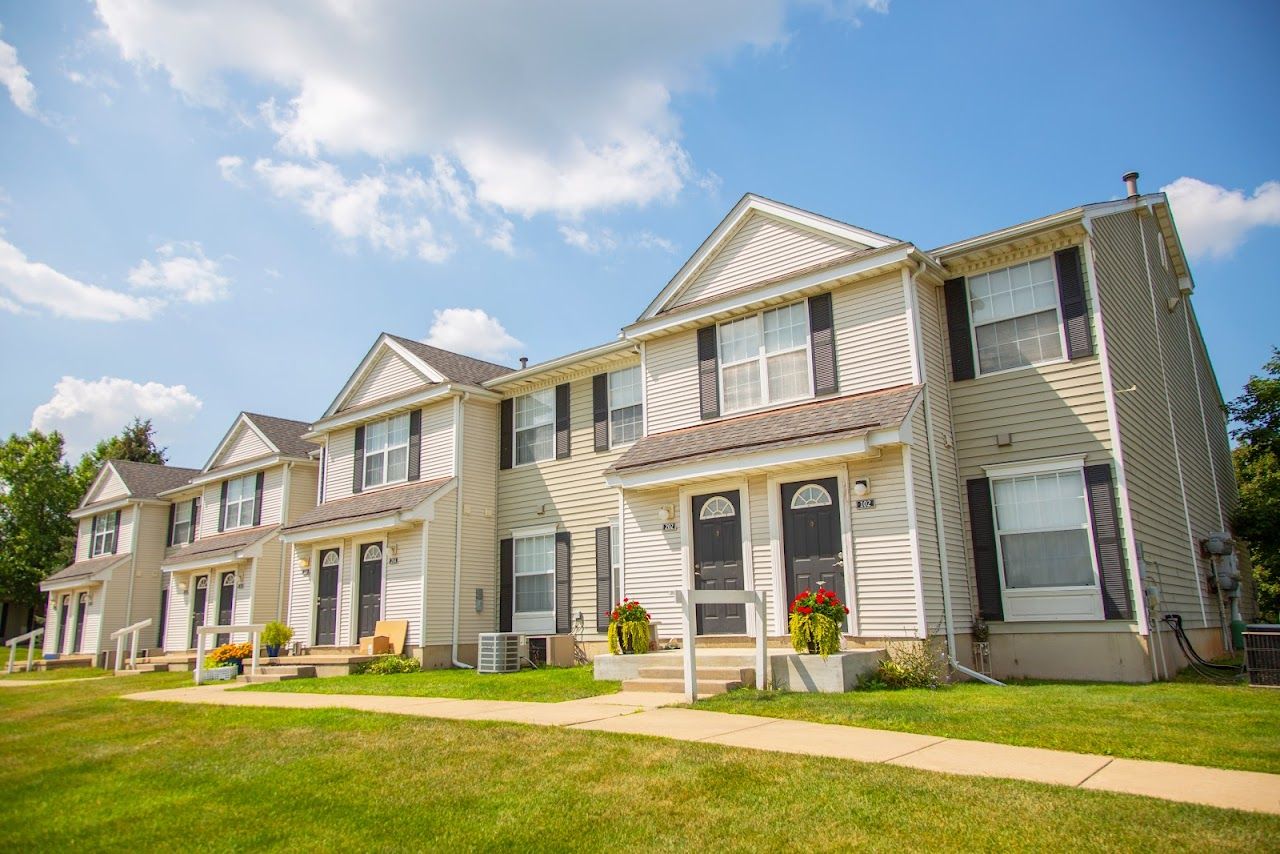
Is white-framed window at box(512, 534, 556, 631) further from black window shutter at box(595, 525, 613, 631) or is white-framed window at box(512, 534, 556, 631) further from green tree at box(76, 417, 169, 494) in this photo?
green tree at box(76, 417, 169, 494)

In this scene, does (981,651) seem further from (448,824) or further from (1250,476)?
(1250,476)

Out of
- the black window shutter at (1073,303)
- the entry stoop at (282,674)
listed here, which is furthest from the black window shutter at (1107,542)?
the entry stoop at (282,674)

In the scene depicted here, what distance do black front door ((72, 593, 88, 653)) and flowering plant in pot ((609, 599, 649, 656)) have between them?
25.7 m

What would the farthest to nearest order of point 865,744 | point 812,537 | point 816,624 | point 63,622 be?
point 63,622
point 812,537
point 816,624
point 865,744

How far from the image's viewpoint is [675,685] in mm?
10641

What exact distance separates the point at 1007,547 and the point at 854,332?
3818 mm

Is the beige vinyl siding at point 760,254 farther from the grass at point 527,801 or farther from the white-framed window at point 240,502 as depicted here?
the white-framed window at point 240,502

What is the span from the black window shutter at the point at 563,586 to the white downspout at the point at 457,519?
7.05 ft

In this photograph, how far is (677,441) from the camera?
14.2 meters

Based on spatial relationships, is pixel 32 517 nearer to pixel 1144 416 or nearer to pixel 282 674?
pixel 282 674

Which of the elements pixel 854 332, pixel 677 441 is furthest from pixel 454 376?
pixel 854 332

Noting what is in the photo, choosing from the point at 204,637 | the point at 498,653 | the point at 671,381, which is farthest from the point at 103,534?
the point at 671,381

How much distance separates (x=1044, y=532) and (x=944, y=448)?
176 cm

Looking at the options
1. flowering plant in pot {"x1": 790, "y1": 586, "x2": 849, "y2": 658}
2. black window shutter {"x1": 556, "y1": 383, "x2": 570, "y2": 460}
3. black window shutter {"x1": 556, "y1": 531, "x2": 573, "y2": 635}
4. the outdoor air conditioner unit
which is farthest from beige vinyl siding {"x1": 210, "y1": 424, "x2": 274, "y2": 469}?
flowering plant in pot {"x1": 790, "y1": 586, "x2": 849, "y2": 658}
